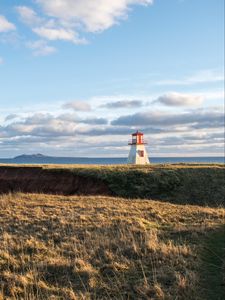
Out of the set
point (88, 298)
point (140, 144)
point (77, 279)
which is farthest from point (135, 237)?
point (140, 144)

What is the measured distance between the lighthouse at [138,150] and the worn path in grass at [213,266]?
1997 inches

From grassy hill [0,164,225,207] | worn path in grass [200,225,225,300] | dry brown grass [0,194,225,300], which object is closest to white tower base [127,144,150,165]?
grassy hill [0,164,225,207]

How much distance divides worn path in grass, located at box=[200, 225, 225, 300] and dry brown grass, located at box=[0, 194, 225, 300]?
25 cm

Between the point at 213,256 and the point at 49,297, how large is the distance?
5.44 meters

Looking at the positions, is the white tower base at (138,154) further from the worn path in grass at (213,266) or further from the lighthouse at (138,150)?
the worn path in grass at (213,266)

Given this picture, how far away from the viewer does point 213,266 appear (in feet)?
35.6

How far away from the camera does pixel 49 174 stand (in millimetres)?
36312

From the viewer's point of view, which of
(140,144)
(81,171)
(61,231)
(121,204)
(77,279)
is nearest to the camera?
(77,279)

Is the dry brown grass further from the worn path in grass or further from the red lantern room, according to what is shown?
the red lantern room

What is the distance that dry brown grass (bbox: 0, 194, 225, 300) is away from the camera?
9305 mm

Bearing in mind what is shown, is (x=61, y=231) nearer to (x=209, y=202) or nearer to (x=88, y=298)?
(x=88, y=298)

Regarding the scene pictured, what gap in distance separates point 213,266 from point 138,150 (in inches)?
2169

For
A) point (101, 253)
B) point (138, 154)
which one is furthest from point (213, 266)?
point (138, 154)

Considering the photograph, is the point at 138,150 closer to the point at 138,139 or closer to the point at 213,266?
the point at 138,139
